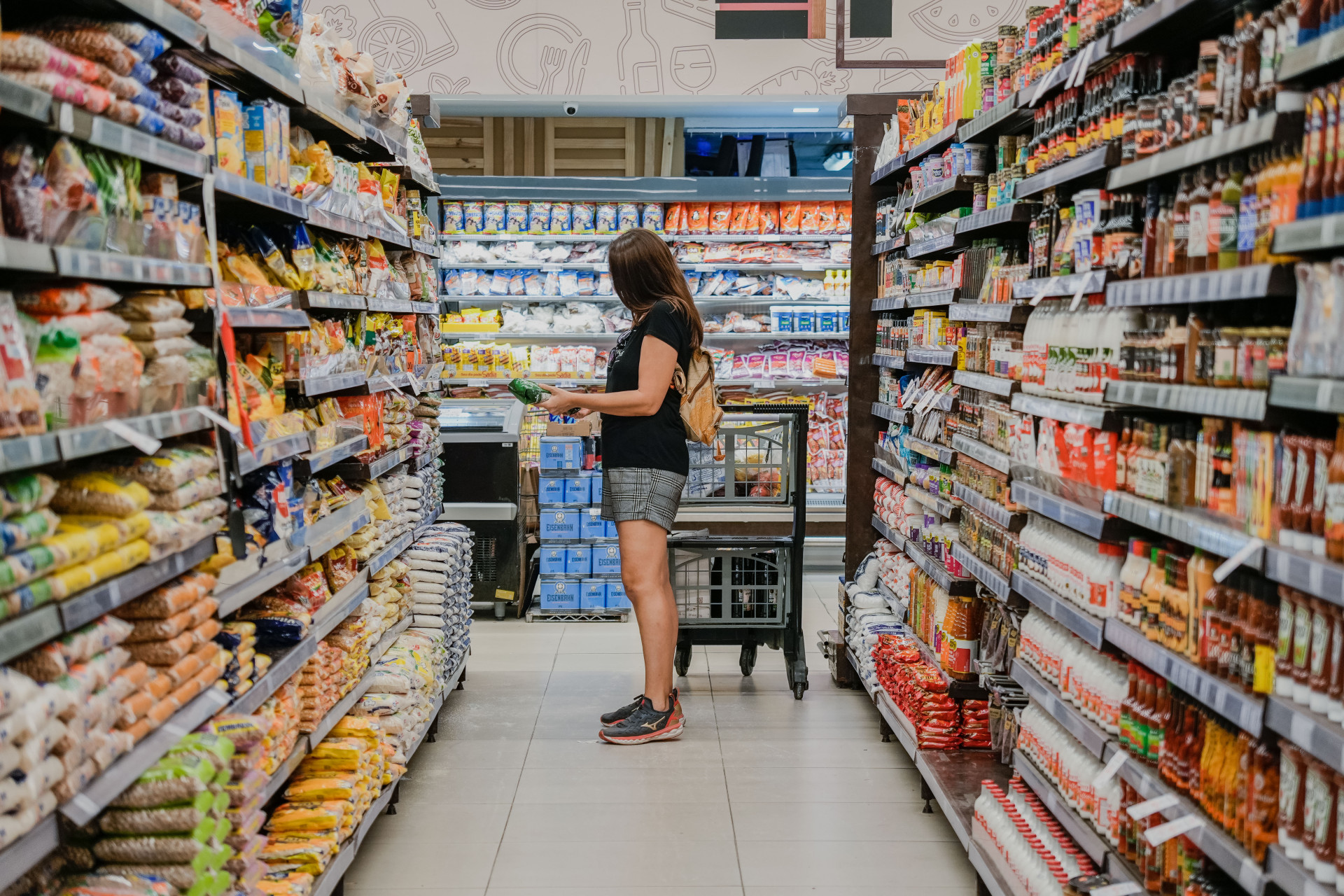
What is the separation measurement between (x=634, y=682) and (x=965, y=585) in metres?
1.97

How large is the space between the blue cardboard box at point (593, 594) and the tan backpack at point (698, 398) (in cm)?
236

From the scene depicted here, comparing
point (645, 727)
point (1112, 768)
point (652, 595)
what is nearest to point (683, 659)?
point (645, 727)

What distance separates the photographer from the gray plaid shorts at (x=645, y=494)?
4164 mm

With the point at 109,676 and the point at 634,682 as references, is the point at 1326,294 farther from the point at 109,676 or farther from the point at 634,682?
the point at 634,682

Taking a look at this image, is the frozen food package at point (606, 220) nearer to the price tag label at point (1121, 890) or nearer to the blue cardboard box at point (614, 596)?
the blue cardboard box at point (614, 596)

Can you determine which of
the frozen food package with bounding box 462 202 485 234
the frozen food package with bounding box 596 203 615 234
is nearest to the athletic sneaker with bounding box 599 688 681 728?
the frozen food package with bounding box 596 203 615 234

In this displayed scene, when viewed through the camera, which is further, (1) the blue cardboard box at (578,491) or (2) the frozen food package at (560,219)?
(2) the frozen food package at (560,219)

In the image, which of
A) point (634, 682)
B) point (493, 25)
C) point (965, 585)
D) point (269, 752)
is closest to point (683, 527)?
point (634, 682)

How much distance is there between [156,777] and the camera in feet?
6.50

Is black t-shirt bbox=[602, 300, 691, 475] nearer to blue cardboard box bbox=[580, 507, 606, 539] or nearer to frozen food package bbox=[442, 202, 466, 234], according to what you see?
blue cardboard box bbox=[580, 507, 606, 539]

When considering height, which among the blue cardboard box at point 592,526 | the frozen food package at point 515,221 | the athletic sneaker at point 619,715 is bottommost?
the athletic sneaker at point 619,715

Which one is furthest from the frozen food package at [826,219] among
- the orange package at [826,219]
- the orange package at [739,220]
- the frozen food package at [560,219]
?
the frozen food package at [560,219]

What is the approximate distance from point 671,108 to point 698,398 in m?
3.74

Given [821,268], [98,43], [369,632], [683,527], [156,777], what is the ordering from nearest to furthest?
[98,43] < [156,777] < [369,632] < [683,527] < [821,268]
